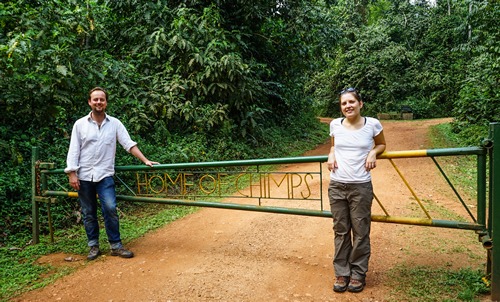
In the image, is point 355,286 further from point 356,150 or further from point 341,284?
point 356,150

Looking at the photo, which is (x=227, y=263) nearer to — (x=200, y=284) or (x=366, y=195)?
(x=200, y=284)

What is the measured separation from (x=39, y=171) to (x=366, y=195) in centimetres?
402

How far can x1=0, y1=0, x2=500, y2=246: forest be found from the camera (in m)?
5.57

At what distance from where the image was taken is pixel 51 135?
6668mm

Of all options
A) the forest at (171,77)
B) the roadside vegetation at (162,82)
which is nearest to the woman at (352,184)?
the roadside vegetation at (162,82)

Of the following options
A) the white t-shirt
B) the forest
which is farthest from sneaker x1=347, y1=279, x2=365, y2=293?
the forest

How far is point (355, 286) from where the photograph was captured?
3326mm

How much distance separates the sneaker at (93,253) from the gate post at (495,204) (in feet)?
12.9

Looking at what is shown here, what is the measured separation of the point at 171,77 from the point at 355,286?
709 cm

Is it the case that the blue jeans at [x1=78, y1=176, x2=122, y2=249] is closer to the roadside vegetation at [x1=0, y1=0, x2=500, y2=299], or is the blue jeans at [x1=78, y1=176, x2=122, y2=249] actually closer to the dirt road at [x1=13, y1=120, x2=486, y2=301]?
the dirt road at [x1=13, y1=120, x2=486, y2=301]

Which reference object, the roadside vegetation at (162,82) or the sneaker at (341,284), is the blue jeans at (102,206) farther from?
the sneaker at (341,284)

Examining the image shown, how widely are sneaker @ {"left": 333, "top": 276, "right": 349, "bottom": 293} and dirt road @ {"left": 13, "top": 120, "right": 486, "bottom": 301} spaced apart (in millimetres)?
52

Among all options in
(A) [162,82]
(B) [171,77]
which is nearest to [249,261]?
(A) [162,82]

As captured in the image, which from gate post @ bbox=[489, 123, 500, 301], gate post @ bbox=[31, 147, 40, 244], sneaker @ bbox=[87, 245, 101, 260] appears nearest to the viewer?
gate post @ bbox=[489, 123, 500, 301]
